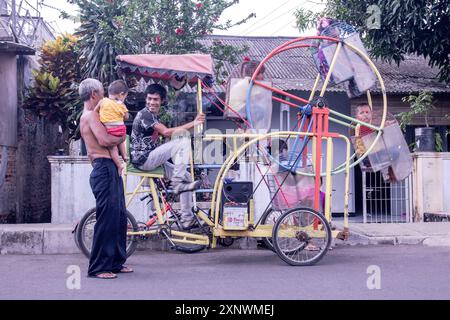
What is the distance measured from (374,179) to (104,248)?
7.45 m

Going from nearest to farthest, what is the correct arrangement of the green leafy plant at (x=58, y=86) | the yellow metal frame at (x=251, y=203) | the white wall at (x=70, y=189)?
the yellow metal frame at (x=251, y=203) < the white wall at (x=70, y=189) < the green leafy plant at (x=58, y=86)

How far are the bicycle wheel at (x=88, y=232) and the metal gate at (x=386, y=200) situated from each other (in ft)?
19.5

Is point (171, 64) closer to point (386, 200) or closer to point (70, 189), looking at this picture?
point (70, 189)

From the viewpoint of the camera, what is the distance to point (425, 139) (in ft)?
38.4

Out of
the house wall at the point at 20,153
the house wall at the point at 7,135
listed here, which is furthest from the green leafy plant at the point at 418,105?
the house wall at the point at 7,135

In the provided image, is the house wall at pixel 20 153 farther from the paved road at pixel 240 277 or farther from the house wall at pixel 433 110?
the house wall at pixel 433 110

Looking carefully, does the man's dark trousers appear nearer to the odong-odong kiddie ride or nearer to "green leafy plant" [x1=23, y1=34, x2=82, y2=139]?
the odong-odong kiddie ride

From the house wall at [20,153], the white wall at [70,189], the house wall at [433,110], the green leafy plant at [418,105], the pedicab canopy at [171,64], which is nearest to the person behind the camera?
the pedicab canopy at [171,64]

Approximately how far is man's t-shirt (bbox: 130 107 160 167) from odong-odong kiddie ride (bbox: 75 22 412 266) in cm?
19

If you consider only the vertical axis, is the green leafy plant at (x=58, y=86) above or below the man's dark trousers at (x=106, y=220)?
above

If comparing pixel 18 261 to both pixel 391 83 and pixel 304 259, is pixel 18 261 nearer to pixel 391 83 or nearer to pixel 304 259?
pixel 304 259

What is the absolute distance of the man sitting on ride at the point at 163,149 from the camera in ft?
23.8

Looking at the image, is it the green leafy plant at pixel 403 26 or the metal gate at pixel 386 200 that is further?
the green leafy plant at pixel 403 26

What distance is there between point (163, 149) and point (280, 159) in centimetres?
140
